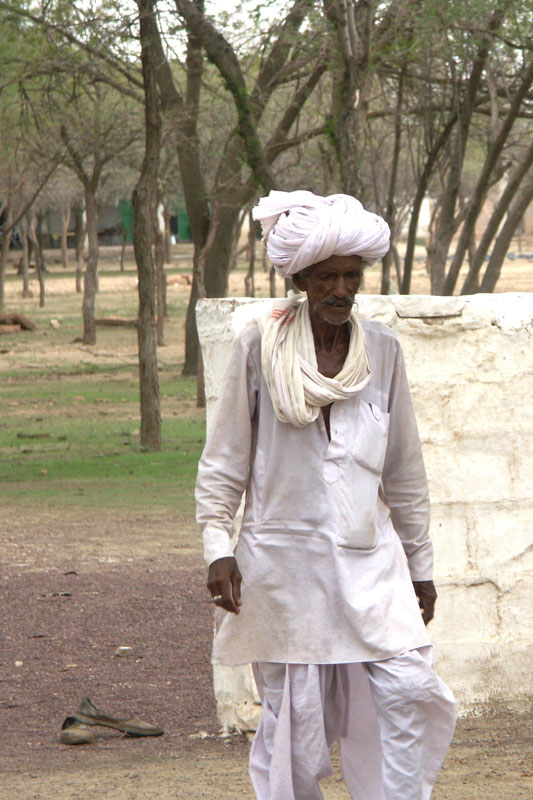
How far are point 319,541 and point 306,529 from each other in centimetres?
4

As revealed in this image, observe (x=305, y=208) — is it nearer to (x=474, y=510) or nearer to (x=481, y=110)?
(x=474, y=510)

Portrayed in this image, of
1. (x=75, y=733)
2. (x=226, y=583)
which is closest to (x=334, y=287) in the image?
(x=226, y=583)

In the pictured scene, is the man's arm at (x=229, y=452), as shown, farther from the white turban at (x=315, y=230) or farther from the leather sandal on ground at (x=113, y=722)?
the leather sandal on ground at (x=113, y=722)

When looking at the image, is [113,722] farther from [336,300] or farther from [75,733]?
[336,300]

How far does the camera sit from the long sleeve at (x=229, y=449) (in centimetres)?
279

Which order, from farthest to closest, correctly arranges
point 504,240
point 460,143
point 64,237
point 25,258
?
1. point 64,237
2. point 25,258
3. point 460,143
4. point 504,240

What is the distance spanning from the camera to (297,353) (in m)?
2.78

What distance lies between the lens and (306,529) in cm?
272

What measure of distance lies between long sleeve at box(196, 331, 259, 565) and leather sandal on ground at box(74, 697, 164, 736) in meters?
1.71

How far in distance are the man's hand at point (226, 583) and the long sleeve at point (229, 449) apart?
2.5 inches

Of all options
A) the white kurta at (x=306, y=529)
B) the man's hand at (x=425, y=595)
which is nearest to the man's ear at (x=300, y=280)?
the white kurta at (x=306, y=529)

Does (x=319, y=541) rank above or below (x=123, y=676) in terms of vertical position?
above

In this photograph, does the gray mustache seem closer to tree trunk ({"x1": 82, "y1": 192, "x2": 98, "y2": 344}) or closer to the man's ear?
the man's ear

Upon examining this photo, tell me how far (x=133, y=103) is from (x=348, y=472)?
64.7ft
